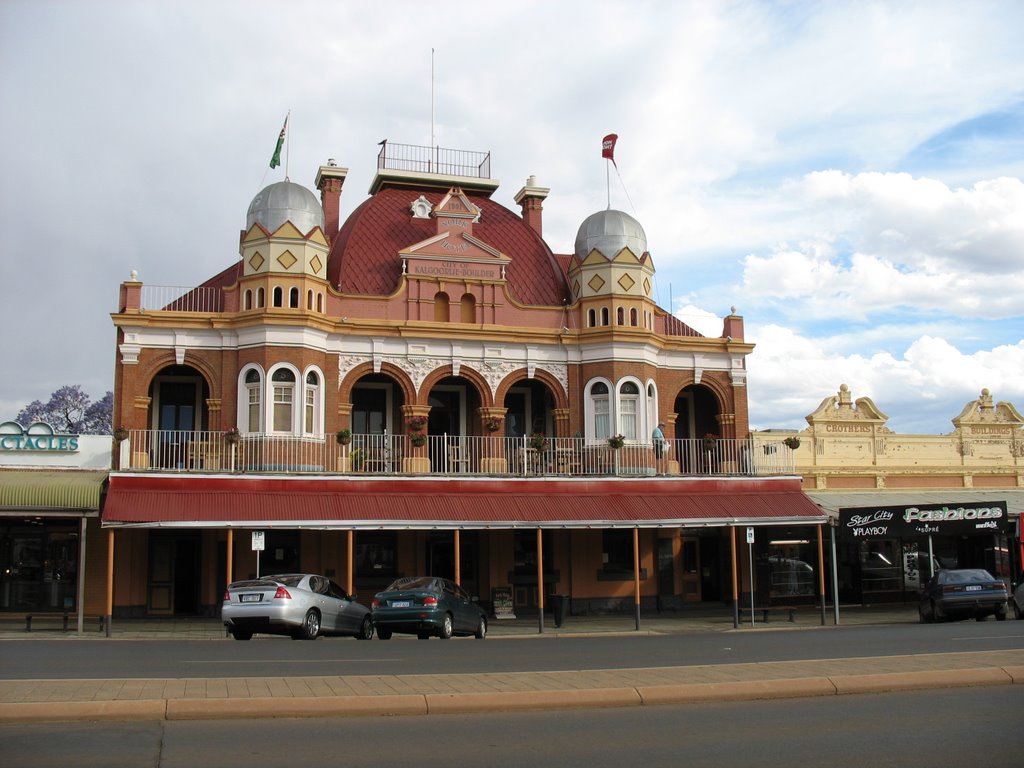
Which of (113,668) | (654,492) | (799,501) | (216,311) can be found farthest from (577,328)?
(113,668)

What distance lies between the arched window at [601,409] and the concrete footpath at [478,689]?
1734cm

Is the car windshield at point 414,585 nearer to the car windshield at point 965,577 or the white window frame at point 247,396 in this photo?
the white window frame at point 247,396

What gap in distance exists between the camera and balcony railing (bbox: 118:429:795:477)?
2877cm

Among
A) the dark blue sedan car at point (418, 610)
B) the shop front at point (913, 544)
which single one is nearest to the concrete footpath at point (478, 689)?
the dark blue sedan car at point (418, 610)

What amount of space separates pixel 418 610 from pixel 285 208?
44.7 ft

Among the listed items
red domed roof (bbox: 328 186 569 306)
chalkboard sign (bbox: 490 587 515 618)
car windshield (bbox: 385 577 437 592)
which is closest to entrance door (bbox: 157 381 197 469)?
red domed roof (bbox: 328 186 569 306)

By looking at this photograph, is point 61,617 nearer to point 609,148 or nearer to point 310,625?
point 310,625

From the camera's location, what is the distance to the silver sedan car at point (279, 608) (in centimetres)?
2039

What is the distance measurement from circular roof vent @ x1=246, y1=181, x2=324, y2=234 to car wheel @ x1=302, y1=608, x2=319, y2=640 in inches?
518

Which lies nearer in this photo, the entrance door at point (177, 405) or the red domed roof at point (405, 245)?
the entrance door at point (177, 405)

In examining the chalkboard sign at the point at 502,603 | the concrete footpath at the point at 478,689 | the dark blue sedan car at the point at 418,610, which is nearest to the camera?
the concrete footpath at the point at 478,689

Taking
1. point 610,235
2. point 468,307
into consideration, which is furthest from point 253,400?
point 610,235

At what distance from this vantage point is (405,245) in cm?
3359

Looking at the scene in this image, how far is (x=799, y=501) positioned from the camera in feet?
104
